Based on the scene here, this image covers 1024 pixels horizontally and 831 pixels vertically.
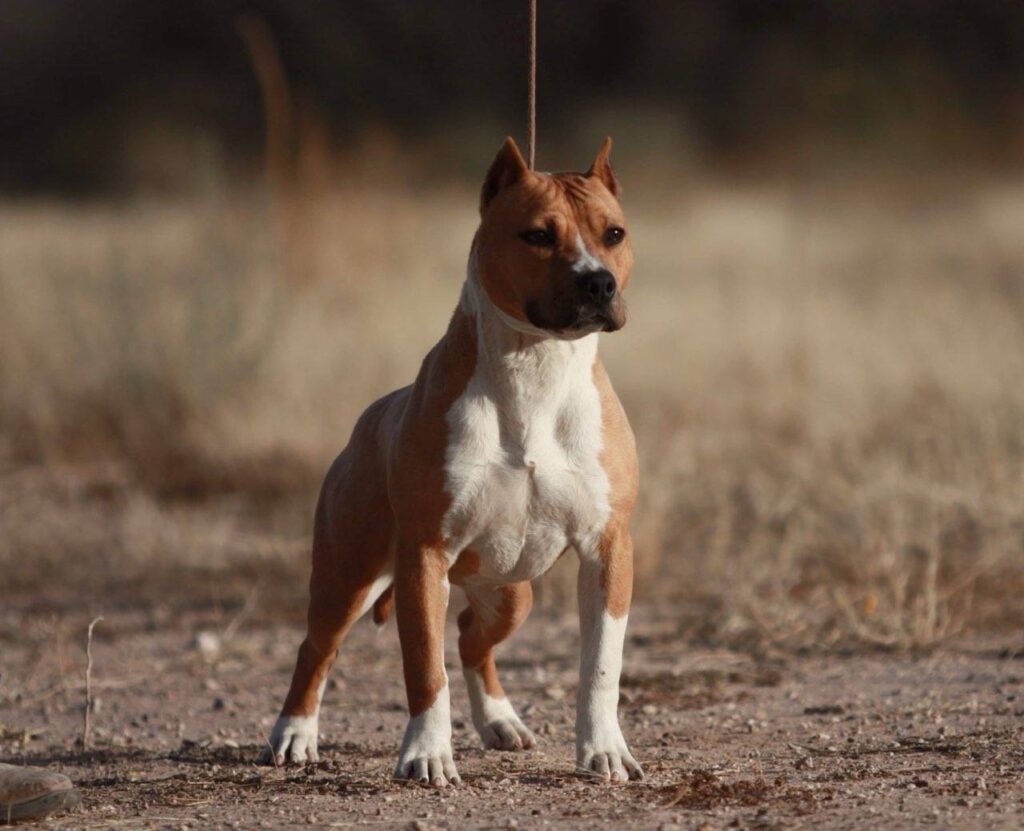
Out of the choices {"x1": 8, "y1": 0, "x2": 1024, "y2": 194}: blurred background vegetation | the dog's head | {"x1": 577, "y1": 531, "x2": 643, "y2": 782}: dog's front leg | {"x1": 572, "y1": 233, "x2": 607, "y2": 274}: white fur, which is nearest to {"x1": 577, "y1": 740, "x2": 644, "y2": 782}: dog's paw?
{"x1": 577, "y1": 531, "x2": 643, "y2": 782}: dog's front leg

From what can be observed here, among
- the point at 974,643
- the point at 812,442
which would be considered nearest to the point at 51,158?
the point at 812,442

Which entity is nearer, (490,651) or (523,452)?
(523,452)

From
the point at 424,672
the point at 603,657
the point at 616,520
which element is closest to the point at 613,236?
the point at 616,520

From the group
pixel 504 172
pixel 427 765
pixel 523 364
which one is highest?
pixel 504 172

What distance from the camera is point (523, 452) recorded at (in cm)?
433

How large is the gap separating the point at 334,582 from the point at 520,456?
2.67 feet

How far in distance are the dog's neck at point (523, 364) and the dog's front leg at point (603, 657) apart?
1.35 feet

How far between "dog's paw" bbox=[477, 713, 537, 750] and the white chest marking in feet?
2.83

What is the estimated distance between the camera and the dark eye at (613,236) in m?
4.35

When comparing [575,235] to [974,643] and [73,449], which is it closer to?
[974,643]

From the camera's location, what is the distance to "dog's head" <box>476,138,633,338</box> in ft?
13.5

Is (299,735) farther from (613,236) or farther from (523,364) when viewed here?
(613,236)

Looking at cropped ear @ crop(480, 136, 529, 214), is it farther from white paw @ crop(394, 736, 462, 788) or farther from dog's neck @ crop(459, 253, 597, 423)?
white paw @ crop(394, 736, 462, 788)

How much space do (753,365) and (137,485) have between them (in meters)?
4.44
